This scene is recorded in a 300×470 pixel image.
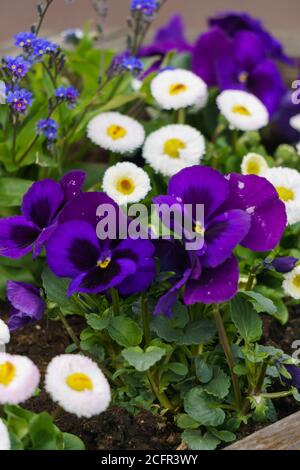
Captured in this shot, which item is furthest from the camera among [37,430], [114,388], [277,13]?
[277,13]

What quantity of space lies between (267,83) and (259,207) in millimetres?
923

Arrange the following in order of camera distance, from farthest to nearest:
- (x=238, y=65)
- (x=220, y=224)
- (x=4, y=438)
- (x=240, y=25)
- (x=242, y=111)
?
(x=240, y=25) < (x=238, y=65) < (x=242, y=111) < (x=220, y=224) < (x=4, y=438)

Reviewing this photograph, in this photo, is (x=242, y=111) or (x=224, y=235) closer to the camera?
(x=224, y=235)

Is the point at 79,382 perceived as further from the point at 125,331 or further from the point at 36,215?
the point at 36,215

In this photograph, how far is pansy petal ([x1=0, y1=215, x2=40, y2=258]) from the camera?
1201 millimetres

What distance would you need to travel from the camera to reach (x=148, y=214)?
1.40 metres

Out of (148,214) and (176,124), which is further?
(176,124)

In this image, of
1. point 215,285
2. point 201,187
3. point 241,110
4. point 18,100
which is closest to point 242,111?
point 241,110

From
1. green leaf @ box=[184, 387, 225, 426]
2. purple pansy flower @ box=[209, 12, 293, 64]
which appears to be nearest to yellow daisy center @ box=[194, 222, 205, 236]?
green leaf @ box=[184, 387, 225, 426]

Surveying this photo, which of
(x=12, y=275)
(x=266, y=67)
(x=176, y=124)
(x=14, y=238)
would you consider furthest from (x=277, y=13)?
(x=14, y=238)

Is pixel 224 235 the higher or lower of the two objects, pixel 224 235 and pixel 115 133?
the higher

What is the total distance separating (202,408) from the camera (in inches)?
45.8
